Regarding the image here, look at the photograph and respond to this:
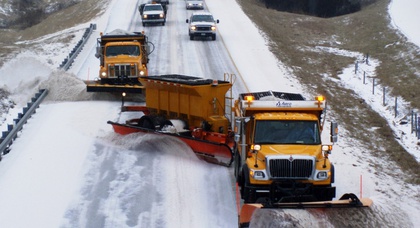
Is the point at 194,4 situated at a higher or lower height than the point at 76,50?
higher

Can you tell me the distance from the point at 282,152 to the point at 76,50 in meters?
26.6

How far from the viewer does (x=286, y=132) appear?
15180 mm

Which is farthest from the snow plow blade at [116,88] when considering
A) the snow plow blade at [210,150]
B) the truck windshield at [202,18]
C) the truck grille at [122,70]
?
the truck windshield at [202,18]

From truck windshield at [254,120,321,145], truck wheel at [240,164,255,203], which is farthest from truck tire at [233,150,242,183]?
truck windshield at [254,120,321,145]

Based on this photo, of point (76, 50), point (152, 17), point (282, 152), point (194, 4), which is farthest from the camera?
point (194, 4)

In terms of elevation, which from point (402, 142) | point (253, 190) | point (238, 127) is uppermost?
point (238, 127)

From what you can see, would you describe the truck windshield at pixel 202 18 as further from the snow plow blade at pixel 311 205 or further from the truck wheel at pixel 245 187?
the snow plow blade at pixel 311 205

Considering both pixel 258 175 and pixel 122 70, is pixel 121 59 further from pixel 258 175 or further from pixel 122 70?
pixel 258 175

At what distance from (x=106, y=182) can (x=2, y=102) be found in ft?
45.3

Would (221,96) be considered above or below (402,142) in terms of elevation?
above

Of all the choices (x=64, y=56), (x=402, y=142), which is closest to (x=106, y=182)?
(x=402, y=142)

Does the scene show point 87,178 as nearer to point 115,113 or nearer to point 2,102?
point 115,113

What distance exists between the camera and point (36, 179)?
1736 cm

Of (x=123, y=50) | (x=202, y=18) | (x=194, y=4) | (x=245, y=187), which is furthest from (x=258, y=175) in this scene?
(x=194, y=4)
